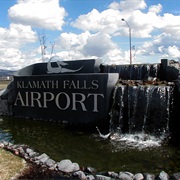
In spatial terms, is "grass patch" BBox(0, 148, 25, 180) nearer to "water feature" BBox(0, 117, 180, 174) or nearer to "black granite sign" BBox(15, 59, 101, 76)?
"water feature" BBox(0, 117, 180, 174)

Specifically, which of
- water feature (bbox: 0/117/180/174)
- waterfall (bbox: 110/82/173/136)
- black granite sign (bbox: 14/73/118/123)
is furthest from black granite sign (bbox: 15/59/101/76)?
water feature (bbox: 0/117/180/174)

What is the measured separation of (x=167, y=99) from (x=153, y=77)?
378 centimetres

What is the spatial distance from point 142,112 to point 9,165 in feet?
20.5

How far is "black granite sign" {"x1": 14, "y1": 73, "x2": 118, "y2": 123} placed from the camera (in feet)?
40.9

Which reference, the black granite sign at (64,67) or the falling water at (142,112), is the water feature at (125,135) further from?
the black granite sign at (64,67)

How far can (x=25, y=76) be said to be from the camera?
15336 millimetres

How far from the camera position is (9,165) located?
6.72 meters

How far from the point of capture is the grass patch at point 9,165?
6.18 m

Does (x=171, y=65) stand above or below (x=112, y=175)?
above

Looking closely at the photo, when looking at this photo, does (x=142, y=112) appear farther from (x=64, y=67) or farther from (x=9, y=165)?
(x=9, y=165)

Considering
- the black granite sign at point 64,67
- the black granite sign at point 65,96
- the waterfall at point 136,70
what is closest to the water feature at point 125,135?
the black granite sign at point 65,96

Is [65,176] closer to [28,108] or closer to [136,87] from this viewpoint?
[136,87]

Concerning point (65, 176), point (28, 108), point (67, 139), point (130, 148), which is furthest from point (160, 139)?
point (28, 108)

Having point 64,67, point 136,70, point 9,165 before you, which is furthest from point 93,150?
point 64,67
